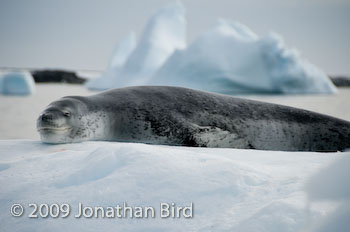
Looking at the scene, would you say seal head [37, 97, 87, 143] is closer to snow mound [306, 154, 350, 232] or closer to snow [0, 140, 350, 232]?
snow [0, 140, 350, 232]

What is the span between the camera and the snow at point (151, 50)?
16391 mm

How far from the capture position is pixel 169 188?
133cm

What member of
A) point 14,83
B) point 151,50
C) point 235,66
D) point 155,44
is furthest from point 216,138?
point 155,44

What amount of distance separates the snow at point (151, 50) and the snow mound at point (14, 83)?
4.13 m

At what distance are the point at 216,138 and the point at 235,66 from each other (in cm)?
1081

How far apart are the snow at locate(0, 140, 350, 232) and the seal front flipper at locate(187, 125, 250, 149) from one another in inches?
42.3

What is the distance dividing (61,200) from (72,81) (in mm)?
30847

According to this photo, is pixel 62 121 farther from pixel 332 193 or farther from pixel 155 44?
pixel 155 44

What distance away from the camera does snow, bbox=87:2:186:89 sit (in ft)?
53.8

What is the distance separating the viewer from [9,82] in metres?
13.8

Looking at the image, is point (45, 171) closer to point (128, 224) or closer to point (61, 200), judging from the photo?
point (61, 200)

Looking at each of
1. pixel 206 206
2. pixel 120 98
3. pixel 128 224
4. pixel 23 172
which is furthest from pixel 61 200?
pixel 120 98

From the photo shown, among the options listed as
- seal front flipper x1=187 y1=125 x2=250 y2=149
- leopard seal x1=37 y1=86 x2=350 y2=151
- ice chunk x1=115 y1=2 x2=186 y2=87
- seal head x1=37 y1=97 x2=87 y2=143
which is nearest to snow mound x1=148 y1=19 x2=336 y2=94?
ice chunk x1=115 y1=2 x2=186 y2=87

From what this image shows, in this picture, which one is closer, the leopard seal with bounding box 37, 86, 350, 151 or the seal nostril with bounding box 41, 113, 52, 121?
the seal nostril with bounding box 41, 113, 52, 121
